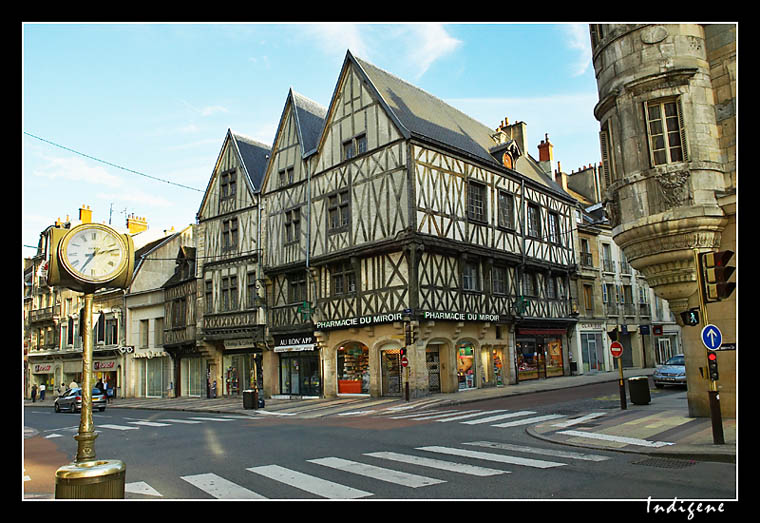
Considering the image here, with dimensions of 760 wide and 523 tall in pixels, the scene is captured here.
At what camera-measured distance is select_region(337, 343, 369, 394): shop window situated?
22.6 m

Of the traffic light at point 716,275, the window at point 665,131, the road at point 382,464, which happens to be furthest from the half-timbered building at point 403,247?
the traffic light at point 716,275

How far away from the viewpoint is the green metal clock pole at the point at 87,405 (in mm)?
5000

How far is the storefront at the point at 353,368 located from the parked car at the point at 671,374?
1082 cm

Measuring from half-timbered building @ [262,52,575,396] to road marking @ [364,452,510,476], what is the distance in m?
10.6

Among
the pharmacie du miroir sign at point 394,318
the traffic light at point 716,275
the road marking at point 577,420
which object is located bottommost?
the road marking at point 577,420

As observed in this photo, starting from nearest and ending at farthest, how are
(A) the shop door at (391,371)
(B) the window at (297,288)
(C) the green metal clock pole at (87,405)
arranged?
(C) the green metal clock pole at (87,405) < (A) the shop door at (391,371) < (B) the window at (297,288)

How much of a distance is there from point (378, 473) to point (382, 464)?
0.66 meters

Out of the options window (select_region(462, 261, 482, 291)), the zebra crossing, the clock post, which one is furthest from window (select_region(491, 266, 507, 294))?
the clock post

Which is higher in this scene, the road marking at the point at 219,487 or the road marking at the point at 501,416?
the road marking at the point at 219,487

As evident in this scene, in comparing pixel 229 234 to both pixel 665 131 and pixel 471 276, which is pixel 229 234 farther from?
pixel 665 131

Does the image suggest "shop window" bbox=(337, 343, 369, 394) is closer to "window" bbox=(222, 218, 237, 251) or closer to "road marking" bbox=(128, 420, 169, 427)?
"road marking" bbox=(128, 420, 169, 427)

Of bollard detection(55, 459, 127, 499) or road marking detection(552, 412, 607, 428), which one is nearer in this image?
bollard detection(55, 459, 127, 499)

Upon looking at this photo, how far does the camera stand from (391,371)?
21516 millimetres

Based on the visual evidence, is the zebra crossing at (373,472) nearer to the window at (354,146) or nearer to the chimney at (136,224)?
the window at (354,146)
